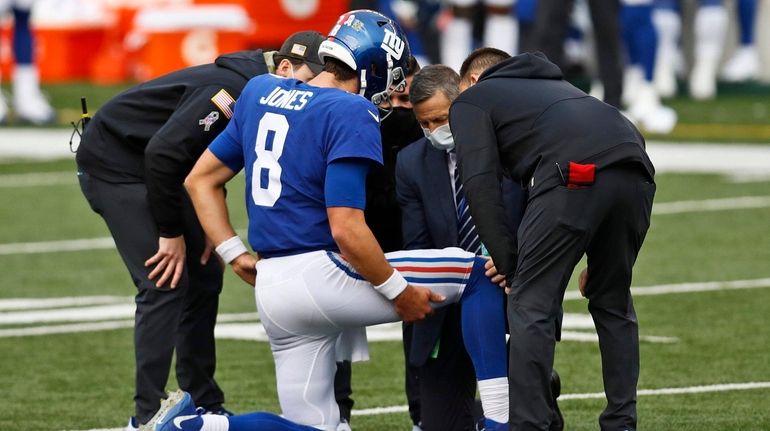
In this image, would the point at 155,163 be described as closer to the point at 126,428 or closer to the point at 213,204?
the point at 213,204

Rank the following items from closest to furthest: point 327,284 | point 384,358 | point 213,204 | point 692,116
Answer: point 327,284, point 213,204, point 384,358, point 692,116

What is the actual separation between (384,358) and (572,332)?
99 cm

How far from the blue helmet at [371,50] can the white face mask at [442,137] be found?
207 mm

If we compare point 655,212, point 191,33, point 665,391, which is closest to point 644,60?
point 655,212

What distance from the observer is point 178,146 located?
6.15 meters

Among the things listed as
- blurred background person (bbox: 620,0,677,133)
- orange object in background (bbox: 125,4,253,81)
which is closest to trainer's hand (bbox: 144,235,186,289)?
blurred background person (bbox: 620,0,677,133)

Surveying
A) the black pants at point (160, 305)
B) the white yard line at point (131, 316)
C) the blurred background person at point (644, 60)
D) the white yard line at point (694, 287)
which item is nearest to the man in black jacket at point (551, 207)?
the black pants at point (160, 305)

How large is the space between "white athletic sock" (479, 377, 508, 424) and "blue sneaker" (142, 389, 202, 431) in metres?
0.94

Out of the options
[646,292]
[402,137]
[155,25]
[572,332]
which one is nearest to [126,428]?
[402,137]

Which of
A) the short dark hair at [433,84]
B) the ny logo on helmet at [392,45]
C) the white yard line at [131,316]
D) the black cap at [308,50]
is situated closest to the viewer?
the ny logo on helmet at [392,45]

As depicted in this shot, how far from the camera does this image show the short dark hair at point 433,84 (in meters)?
5.94

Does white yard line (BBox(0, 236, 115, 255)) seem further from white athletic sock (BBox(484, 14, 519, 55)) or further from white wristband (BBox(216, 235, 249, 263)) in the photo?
white athletic sock (BBox(484, 14, 519, 55))

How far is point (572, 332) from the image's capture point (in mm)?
8336

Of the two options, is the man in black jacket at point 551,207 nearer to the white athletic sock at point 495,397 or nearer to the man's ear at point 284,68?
the white athletic sock at point 495,397
